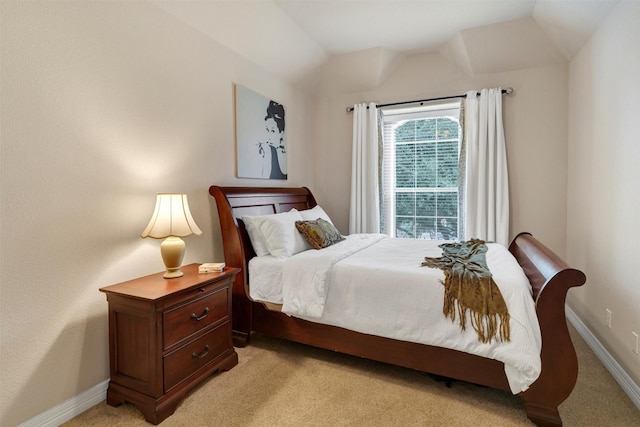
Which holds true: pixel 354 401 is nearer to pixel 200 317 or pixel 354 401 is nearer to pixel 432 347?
pixel 432 347

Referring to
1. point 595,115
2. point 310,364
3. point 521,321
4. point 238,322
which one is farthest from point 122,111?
point 595,115

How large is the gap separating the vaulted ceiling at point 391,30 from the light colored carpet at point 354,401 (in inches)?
101

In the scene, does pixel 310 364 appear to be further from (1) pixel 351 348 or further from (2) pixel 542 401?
(2) pixel 542 401

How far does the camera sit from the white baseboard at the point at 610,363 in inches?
73.0

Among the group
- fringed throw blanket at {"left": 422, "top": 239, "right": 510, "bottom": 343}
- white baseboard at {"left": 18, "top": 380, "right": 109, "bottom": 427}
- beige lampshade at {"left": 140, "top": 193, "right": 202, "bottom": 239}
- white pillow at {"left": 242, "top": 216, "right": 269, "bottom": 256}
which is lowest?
white baseboard at {"left": 18, "top": 380, "right": 109, "bottom": 427}

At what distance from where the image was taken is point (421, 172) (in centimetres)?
410

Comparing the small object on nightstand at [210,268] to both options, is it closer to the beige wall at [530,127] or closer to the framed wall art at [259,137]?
the framed wall art at [259,137]

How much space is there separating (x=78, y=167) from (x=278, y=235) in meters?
1.32

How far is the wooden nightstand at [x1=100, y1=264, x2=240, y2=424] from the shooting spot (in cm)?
169

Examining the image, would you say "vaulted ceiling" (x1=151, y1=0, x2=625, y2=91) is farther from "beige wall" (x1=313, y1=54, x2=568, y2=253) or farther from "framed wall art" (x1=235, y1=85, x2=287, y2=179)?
"framed wall art" (x1=235, y1=85, x2=287, y2=179)

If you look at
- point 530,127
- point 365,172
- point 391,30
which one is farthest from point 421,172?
point 391,30

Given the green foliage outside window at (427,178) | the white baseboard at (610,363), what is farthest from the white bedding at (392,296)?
the green foliage outside window at (427,178)

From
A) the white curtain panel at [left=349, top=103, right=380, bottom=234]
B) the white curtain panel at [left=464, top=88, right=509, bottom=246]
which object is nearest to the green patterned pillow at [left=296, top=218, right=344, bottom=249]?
the white curtain panel at [left=349, top=103, right=380, bottom=234]

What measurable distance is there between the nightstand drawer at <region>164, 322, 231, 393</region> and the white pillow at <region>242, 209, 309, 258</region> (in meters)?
0.64
